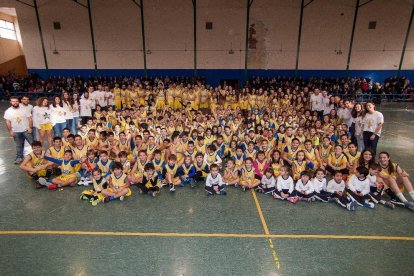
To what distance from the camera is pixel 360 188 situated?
18.6ft

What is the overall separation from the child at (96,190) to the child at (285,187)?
13.2 feet

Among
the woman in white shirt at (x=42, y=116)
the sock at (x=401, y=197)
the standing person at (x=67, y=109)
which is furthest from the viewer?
the standing person at (x=67, y=109)

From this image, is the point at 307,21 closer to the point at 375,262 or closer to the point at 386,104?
the point at 386,104

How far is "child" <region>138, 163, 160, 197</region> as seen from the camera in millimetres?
5988

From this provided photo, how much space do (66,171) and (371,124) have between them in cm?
841

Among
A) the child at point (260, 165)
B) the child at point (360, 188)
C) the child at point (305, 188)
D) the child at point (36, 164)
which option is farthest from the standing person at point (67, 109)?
the child at point (360, 188)

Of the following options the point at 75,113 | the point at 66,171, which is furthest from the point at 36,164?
the point at 75,113

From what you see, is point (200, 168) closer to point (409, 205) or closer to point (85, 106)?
point (409, 205)

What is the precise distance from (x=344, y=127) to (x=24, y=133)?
32.3ft

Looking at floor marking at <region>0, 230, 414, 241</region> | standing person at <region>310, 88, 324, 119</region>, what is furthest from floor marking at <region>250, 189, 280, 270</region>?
standing person at <region>310, 88, 324, 119</region>

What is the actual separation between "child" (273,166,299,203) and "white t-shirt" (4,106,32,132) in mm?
7210

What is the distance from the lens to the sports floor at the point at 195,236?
3889 millimetres

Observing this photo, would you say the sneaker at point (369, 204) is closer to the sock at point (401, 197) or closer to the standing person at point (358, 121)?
the sock at point (401, 197)

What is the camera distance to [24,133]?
734 centimetres
